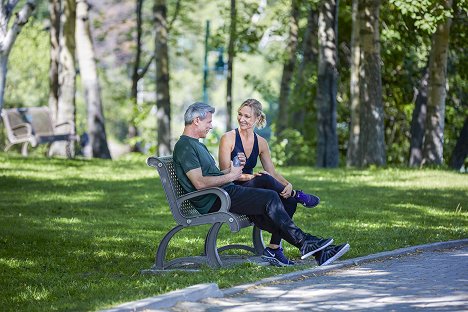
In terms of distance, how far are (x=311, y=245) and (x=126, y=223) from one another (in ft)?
17.1

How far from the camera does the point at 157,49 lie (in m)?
32.5

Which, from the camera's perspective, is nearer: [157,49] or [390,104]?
[157,49]

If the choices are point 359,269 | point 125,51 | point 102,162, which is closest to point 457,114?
point 102,162

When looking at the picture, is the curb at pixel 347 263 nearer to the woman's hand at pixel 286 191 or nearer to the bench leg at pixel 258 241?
the woman's hand at pixel 286 191

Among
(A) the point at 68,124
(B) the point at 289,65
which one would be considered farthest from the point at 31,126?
(B) the point at 289,65

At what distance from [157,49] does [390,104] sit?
11242 mm

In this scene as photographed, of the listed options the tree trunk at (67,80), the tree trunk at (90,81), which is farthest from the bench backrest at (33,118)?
the tree trunk at (90,81)

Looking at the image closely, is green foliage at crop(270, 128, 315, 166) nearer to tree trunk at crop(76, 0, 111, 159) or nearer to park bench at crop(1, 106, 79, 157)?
tree trunk at crop(76, 0, 111, 159)

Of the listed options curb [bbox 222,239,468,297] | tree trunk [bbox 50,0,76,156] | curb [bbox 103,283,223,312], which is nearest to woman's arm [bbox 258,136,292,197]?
curb [bbox 222,239,468,297]

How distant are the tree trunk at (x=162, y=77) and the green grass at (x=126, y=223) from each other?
20.6 ft

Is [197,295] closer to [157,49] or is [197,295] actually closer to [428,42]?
[157,49]

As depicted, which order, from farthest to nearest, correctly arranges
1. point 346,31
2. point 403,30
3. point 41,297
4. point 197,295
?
point 346,31, point 403,30, point 41,297, point 197,295

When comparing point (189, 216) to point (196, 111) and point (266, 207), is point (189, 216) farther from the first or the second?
point (196, 111)

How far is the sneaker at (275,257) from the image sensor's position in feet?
36.7
